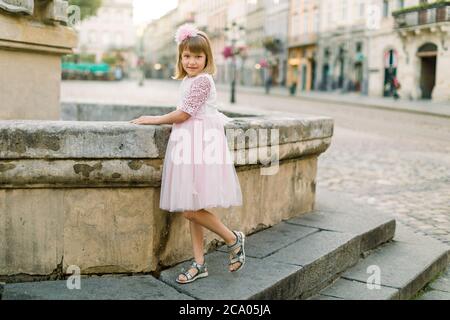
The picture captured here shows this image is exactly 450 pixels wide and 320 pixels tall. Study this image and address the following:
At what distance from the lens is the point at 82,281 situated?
9.45ft

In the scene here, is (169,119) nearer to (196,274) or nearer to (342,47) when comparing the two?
(196,274)

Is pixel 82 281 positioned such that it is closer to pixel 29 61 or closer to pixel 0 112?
pixel 0 112

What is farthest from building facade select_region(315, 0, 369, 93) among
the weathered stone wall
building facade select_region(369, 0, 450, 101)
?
the weathered stone wall

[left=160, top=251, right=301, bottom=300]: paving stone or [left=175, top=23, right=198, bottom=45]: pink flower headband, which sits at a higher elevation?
[left=175, top=23, right=198, bottom=45]: pink flower headband

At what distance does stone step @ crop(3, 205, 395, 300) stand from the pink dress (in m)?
0.39

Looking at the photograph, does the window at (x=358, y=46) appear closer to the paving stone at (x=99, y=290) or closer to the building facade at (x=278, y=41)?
the building facade at (x=278, y=41)

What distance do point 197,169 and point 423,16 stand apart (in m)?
29.6

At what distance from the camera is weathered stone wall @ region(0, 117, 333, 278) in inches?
109

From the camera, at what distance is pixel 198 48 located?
121 inches

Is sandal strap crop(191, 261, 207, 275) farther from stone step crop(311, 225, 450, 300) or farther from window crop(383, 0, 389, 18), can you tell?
window crop(383, 0, 389, 18)

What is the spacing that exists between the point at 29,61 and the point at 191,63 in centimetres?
188

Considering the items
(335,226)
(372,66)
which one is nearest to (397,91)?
(372,66)

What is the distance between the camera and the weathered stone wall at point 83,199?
2762mm

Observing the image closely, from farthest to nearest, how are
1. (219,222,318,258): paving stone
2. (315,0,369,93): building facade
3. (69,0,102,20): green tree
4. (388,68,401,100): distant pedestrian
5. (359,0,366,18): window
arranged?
(69,0,102,20): green tree, (315,0,369,93): building facade, (359,0,366,18): window, (388,68,401,100): distant pedestrian, (219,222,318,258): paving stone
